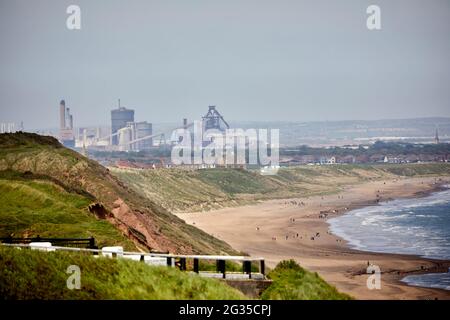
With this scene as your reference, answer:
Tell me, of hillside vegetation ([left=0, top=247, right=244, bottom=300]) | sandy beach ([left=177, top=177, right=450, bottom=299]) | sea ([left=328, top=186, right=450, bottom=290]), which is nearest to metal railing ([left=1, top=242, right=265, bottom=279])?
hillside vegetation ([left=0, top=247, right=244, bottom=300])

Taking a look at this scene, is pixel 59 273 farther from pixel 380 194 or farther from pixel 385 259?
pixel 380 194

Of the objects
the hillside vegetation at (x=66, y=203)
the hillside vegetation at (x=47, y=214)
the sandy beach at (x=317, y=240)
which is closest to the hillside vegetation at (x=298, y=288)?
the hillside vegetation at (x=47, y=214)

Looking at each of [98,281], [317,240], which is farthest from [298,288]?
[317,240]

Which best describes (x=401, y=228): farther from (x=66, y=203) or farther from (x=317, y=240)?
(x=66, y=203)

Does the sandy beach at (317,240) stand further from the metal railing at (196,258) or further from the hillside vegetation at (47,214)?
the metal railing at (196,258)

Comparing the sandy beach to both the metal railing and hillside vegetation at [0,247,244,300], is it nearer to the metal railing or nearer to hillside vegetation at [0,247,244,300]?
the metal railing
